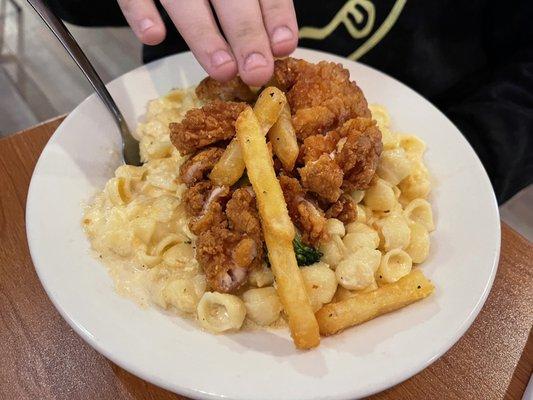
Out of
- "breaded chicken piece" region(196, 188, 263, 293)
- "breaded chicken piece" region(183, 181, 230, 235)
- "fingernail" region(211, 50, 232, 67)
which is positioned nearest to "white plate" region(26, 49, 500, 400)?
"breaded chicken piece" region(196, 188, 263, 293)

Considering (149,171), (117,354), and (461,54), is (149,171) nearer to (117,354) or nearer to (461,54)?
(117,354)

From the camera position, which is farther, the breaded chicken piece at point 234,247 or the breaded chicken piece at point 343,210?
the breaded chicken piece at point 343,210

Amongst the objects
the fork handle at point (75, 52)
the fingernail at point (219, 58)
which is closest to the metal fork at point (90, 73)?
the fork handle at point (75, 52)

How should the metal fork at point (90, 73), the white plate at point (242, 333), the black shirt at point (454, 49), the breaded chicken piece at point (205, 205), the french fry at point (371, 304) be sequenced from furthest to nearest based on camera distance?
the black shirt at point (454, 49) → the metal fork at point (90, 73) → the breaded chicken piece at point (205, 205) → the french fry at point (371, 304) → the white plate at point (242, 333)

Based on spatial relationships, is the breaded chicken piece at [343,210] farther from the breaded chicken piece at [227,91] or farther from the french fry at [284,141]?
the breaded chicken piece at [227,91]

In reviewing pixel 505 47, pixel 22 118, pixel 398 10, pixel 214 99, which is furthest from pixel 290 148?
pixel 22 118

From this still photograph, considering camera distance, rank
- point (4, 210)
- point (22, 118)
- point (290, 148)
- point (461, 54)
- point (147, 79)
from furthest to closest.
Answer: point (22, 118)
point (461, 54)
point (147, 79)
point (4, 210)
point (290, 148)
